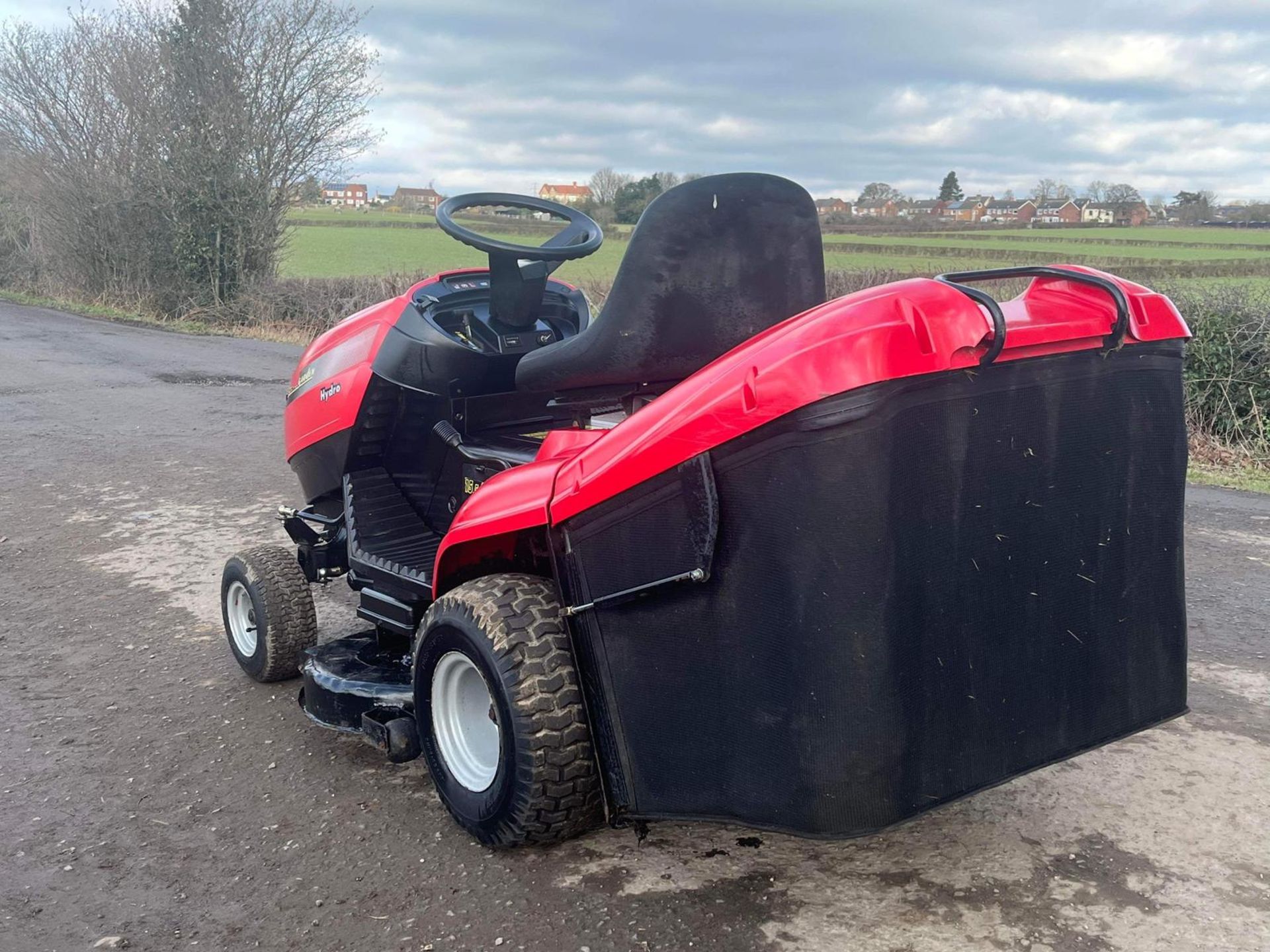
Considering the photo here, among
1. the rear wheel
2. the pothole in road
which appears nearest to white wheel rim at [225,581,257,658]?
the rear wheel

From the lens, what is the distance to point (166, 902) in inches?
114

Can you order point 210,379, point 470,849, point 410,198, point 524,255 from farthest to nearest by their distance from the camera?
point 410,198 → point 210,379 → point 524,255 → point 470,849

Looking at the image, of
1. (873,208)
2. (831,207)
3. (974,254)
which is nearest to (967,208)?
(974,254)

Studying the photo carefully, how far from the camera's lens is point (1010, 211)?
2286cm

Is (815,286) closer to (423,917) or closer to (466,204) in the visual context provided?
(466,204)

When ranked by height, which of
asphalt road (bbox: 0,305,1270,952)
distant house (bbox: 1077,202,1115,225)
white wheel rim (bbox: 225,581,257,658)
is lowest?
asphalt road (bbox: 0,305,1270,952)

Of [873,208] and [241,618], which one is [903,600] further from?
[873,208]

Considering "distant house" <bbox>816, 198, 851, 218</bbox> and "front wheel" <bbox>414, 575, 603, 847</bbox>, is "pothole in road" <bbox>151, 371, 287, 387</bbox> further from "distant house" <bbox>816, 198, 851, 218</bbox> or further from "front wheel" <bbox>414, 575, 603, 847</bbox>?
"front wheel" <bbox>414, 575, 603, 847</bbox>

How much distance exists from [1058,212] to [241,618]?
23.4m

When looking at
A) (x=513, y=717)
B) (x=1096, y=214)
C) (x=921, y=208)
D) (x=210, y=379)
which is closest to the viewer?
(x=513, y=717)

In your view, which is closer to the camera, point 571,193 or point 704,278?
point 704,278

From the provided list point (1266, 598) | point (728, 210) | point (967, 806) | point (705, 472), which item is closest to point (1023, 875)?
point (967, 806)

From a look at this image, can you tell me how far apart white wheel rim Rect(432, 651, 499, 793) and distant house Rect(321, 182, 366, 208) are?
19.3 meters

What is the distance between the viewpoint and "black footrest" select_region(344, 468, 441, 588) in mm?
3836
